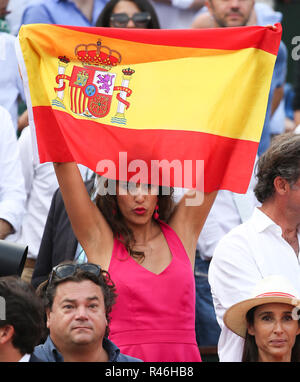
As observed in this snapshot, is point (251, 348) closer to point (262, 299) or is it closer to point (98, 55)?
point (262, 299)

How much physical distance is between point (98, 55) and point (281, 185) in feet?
3.97

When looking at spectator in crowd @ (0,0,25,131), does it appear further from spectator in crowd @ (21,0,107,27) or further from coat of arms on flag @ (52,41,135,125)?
coat of arms on flag @ (52,41,135,125)

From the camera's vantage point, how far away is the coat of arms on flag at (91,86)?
4.90 metres

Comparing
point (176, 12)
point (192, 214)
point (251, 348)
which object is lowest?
point (251, 348)

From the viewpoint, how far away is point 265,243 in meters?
5.00

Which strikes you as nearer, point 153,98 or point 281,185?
point 153,98

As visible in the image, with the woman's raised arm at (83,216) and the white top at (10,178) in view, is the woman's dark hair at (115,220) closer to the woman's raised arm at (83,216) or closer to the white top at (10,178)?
the woman's raised arm at (83,216)

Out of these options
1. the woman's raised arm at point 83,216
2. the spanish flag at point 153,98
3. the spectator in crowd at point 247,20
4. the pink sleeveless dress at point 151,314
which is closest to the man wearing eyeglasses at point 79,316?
the pink sleeveless dress at point 151,314

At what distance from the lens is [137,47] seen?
508 centimetres

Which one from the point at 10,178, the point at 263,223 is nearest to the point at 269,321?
the point at 263,223

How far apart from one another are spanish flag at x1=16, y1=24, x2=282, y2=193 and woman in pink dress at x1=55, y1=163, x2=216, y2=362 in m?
0.14

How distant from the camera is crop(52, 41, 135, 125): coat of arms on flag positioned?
4.90m

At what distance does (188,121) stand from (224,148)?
0.24 metres
